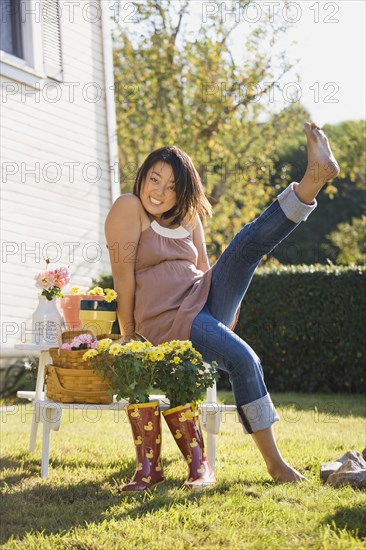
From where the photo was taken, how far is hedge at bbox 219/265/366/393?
25.9 ft

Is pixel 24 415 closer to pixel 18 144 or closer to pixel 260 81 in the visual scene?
pixel 18 144

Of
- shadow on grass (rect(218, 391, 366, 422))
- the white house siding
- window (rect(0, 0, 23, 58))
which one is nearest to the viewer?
shadow on grass (rect(218, 391, 366, 422))

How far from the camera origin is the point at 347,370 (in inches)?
311

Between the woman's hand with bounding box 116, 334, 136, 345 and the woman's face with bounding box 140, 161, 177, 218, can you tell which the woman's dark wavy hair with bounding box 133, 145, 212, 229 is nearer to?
the woman's face with bounding box 140, 161, 177, 218

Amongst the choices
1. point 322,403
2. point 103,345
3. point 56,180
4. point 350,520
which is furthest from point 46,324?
point 56,180

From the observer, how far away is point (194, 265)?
3812 mm

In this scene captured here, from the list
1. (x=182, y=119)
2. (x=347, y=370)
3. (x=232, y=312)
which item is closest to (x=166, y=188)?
(x=232, y=312)

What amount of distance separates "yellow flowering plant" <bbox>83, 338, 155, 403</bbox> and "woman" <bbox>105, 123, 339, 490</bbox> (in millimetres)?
257

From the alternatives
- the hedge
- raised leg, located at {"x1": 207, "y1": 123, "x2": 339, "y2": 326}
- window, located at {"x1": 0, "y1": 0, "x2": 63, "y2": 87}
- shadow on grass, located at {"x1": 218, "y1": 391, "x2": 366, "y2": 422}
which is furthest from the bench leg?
the hedge

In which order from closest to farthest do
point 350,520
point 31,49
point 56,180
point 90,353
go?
point 350,520
point 90,353
point 31,49
point 56,180

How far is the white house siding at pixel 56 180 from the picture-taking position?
7.21m

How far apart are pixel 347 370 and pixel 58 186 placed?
11.3ft

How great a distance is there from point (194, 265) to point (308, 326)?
4365mm

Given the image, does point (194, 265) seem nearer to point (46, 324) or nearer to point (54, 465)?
point (46, 324)
